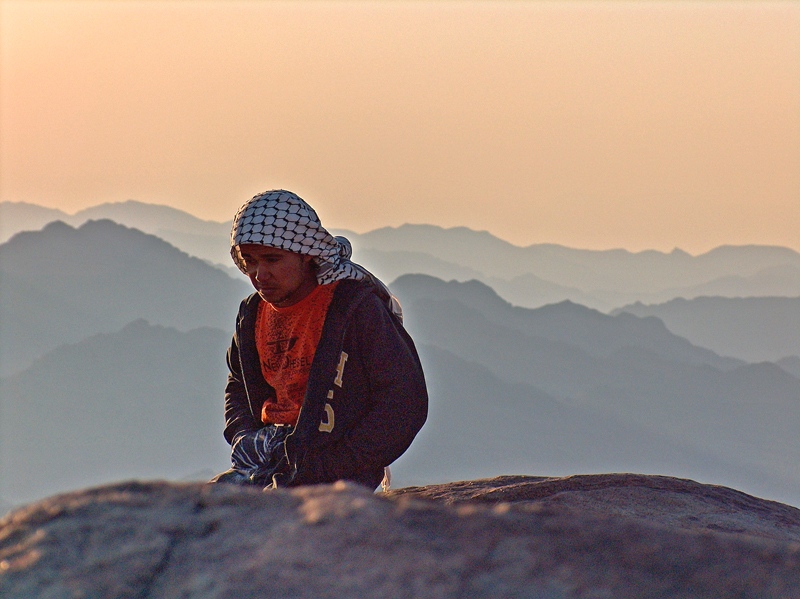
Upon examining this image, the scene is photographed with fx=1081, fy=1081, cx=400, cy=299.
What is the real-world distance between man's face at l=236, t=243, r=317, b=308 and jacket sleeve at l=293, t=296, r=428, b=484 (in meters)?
0.24

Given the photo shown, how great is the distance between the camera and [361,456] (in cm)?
391

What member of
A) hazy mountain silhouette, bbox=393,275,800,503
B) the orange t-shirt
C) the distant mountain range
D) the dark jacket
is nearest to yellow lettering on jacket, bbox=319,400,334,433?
the dark jacket

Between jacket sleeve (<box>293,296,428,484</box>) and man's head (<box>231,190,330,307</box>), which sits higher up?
man's head (<box>231,190,330,307</box>)

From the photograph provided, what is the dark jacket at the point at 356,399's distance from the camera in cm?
391

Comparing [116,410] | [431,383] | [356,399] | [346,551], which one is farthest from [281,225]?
[116,410]

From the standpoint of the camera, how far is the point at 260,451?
4059 millimetres

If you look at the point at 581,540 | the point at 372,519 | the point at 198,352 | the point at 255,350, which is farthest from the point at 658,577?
the point at 198,352

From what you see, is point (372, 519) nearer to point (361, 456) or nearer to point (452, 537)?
point (452, 537)

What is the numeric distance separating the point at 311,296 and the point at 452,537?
8.52 feet

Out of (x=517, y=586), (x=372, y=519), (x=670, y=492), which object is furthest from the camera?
(x=670, y=492)

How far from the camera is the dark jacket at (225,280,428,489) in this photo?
3906 millimetres

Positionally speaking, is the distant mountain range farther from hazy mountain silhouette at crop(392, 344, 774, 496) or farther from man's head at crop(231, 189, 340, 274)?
man's head at crop(231, 189, 340, 274)

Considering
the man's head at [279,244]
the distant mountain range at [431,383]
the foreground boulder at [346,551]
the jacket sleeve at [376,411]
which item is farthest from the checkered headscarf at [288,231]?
the distant mountain range at [431,383]

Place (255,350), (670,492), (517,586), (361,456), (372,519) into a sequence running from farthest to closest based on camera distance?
(670,492) < (255,350) < (361,456) < (372,519) < (517,586)
